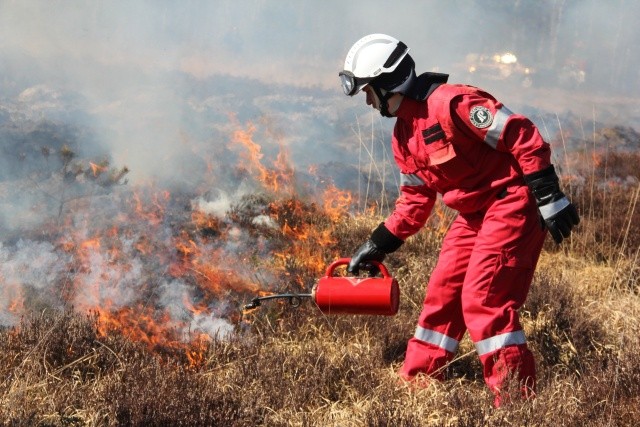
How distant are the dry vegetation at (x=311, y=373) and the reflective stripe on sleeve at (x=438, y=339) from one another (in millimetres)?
130

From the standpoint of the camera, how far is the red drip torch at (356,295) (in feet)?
11.2

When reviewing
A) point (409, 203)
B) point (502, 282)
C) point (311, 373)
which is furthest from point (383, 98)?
point (311, 373)

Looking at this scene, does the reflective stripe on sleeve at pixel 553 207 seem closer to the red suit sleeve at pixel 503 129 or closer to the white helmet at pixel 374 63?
the red suit sleeve at pixel 503 129

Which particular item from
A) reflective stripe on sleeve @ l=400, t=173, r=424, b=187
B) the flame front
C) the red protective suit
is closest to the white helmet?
the red protective suit

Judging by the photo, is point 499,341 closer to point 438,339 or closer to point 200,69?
point 438,339

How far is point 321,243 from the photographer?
17.4 ft

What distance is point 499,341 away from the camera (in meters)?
3.19

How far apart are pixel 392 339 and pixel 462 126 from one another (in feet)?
4.57

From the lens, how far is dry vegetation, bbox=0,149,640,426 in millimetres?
2838

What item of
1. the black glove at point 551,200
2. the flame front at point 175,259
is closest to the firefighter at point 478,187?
the black glove at point 551,200

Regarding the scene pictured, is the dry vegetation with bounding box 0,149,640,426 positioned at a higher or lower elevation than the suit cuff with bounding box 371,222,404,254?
lower

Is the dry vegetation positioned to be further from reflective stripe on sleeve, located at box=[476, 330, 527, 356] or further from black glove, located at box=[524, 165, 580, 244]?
black glove, located at box=[524, 165, 580, 244]

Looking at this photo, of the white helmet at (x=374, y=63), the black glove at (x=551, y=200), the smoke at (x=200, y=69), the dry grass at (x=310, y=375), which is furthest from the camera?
the smoke at (x=200, y=69)

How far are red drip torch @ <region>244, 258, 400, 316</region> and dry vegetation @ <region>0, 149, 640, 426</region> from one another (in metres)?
0.29
